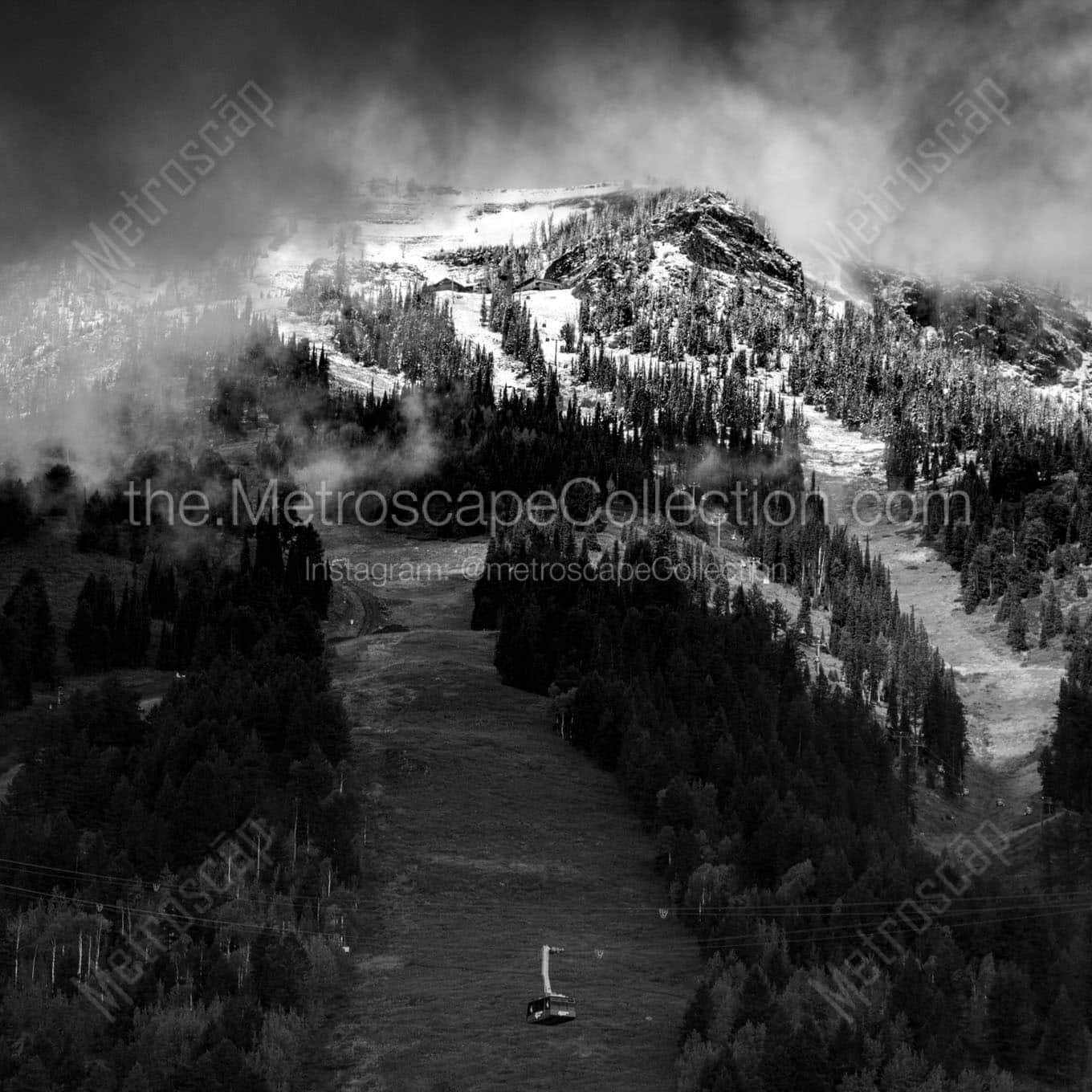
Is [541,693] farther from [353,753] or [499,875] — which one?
[499,875]

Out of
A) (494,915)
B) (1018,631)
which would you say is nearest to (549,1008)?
(494,915)

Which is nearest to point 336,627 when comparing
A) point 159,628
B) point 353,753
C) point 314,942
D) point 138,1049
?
point 159,628

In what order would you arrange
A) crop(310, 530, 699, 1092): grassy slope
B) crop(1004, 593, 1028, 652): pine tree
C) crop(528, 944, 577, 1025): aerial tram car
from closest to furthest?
crop(528, 944, 577, 1025): aerial tram car → crop(310, 530, 699, 1092): grassy slope → crop(1004, 593, 1028, 652): pine tree

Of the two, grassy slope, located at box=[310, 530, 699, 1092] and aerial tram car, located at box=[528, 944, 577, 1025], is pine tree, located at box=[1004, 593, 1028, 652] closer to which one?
grassy slope, located at box=[310, 530, 699, 1092]

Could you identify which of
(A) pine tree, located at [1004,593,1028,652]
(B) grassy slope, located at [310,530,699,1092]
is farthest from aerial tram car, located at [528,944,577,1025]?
(A) pine tree, located at [1004,593,1028,652]

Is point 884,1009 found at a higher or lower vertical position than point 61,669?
lower

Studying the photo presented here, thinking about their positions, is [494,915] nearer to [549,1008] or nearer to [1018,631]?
[549,1008]

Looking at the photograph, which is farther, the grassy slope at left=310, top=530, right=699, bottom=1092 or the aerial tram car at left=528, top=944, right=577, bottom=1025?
the grassy slope at left=310, top=530, right=699, bottom=1092

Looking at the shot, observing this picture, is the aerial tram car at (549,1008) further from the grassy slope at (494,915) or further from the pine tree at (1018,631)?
the pine tree at (1018,631)
